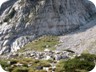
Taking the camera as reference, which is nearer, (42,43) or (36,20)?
(42,43)

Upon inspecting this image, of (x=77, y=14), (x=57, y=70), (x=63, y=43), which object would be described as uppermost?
(x=57, y=70)

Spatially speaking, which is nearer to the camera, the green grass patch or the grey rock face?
the green grass patch

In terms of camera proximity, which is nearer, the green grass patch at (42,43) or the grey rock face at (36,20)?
the green grass patch at (42,43)

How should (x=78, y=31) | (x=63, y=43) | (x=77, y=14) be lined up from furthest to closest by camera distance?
(x=77, y=14) → (x=78, y=31) → (x=63, y=43)

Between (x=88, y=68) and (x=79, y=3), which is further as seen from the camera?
(x=79, y=3)

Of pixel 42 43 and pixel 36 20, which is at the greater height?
pixel 42 43

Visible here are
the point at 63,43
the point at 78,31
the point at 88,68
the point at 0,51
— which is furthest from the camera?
the point at 78,31

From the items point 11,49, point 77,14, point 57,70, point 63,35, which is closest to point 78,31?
point 63,35

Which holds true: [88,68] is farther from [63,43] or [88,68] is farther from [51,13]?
[51,13]
